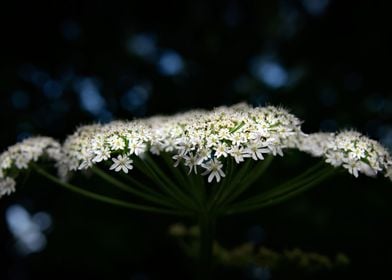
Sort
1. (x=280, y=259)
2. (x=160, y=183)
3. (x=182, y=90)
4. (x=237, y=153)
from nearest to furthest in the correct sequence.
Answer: (x=237, y=153) < (x=160, y=183) < (x=280, y=259) < (x=182, y=90)

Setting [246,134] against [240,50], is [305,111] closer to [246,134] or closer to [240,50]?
[240,50]

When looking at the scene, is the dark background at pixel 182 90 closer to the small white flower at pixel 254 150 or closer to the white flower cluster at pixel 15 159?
the white flower cluster at pixel 15 159

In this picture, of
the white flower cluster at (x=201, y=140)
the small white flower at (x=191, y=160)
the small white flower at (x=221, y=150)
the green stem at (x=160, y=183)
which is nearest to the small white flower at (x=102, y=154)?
the white flower cluster at (x=201, y=140)

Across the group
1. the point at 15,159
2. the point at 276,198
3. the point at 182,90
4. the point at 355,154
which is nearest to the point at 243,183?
the point at 276,198

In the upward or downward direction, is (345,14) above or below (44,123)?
above

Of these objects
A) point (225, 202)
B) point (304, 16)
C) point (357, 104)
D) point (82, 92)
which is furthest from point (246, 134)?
point (304, 16)

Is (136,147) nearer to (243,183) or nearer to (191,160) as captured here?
(191,160)
